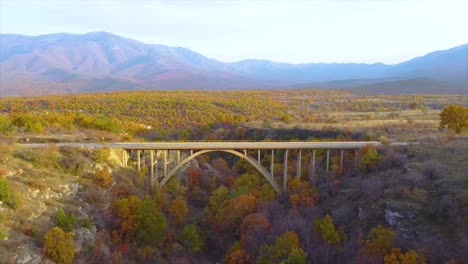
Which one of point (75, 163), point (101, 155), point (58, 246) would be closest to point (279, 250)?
point (58, 246)

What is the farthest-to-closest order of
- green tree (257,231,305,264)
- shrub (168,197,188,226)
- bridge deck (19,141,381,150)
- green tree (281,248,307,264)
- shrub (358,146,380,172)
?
bridge deck (19,141,381,150) < shrub (358,146,380,172) < shrub (168,197,188,226) < green tree (257,231,305,264) < green tree (281,248,307,264)

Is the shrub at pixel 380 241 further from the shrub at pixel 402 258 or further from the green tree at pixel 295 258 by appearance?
the green tree at pixel 295 258

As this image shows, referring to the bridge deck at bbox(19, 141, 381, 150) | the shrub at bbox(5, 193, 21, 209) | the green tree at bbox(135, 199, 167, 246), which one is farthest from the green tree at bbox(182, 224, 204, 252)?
the shrub at bbox(5, 193, 21, 209)

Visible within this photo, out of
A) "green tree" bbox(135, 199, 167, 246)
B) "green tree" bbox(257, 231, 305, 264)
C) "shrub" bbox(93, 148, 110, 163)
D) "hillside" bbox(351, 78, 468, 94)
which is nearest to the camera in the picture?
"green tree" bbox(257, 231, 305, 264)

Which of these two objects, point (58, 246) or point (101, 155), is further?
point (101, 155)

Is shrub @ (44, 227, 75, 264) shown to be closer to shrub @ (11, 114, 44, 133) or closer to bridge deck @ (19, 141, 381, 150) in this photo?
bridge deck @ (19, 141, 381, 150)

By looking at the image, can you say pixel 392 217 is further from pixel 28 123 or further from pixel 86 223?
pixel 28 123
